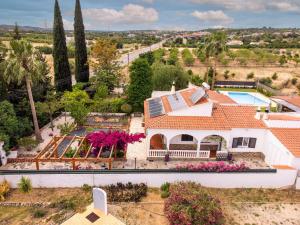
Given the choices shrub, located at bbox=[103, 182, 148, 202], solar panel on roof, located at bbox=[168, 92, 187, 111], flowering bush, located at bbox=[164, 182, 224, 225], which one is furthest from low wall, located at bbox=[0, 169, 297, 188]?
solar panel on roof, located at bbox=[168, 92, 187, 111]

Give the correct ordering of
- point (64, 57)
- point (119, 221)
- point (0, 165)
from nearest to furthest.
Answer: point (119, 221) < point (0, 165) < point (64, 57)

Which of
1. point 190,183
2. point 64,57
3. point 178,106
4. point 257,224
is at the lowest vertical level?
point 257,224

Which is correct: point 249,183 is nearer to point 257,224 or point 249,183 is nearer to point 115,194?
point 257,224

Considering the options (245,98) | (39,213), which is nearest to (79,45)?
(245,98)

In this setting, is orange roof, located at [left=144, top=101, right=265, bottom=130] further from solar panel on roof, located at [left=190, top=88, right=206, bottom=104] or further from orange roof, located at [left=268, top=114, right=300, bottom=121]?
solar panel on roof, located at [left=190, top=88, right=206, bottom=104]

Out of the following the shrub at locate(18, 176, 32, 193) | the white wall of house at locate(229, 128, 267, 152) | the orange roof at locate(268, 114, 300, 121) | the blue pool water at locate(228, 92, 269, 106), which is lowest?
the shrub at locate(18, 176, 32, 193)

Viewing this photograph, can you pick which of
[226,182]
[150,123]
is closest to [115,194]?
[150,123]

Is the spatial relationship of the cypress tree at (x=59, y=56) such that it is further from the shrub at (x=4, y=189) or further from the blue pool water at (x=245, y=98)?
the blue pool water at (x=245, y=98)

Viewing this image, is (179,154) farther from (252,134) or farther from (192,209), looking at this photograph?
(192,209)
